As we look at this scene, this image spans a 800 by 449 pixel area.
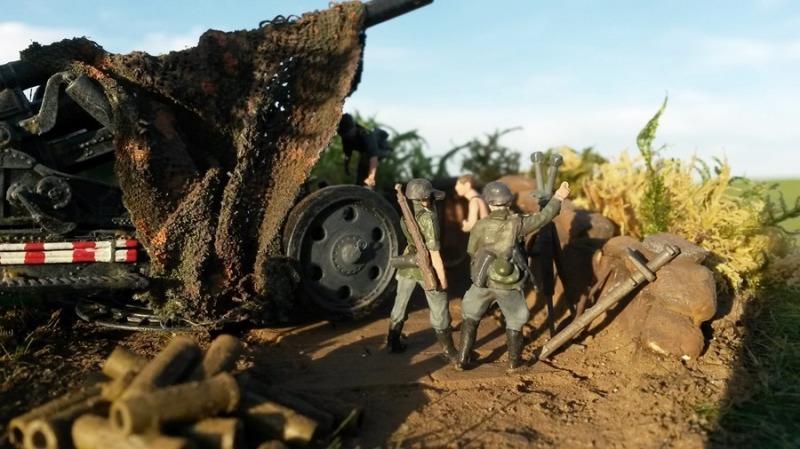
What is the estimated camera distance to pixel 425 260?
5.95 metres

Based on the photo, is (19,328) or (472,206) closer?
(19,328)

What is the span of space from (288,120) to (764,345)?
15.2ft

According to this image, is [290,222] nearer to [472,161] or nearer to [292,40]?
[292,40]

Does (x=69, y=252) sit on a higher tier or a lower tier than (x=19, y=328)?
higher

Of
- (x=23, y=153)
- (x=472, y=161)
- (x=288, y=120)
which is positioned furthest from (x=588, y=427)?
(x=472, y=161)

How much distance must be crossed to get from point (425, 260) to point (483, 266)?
1.63 ft

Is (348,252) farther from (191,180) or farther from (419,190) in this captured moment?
(191,180)

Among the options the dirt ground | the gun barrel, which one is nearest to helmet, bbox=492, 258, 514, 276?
the dirt ground

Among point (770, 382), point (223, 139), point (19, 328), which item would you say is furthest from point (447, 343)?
point (19, 328)

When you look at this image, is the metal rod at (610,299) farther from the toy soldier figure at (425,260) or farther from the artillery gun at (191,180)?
the artillery gun at (191,180)

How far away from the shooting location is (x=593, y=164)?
32.4 feet

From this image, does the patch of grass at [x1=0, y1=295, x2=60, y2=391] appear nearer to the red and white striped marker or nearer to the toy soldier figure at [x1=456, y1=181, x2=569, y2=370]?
the red and white striped marker

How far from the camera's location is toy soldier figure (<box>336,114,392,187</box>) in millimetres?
7875

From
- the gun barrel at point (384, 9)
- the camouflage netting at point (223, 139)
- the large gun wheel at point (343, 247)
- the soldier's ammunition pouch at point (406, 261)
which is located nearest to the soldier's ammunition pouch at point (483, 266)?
the soldier's ammunition pouch at point (406, 261)
